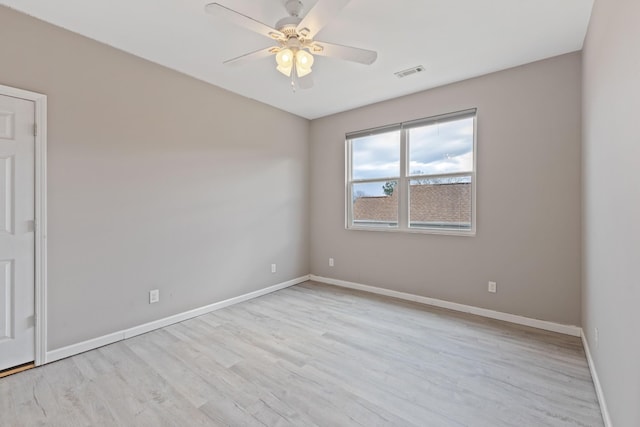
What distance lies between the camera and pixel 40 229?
2178 millimetres

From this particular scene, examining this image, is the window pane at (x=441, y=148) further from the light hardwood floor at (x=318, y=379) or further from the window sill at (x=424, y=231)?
the light hardwood floor at (x=318, y=379)

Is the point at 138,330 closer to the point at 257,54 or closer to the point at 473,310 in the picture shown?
the point at 257,54

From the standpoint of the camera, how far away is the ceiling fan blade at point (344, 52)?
1.98m

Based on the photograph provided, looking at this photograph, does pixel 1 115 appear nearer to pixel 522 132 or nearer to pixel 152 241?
pixel 152 241

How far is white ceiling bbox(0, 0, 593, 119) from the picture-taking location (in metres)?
2.05

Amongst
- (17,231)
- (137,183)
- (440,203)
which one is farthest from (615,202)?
(17,231)

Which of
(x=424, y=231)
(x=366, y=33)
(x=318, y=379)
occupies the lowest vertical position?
(x=318, y=379)

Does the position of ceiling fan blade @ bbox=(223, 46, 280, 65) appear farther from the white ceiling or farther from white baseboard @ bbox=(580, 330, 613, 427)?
white baseboard @ bbox=(580, 330, 613, 427)

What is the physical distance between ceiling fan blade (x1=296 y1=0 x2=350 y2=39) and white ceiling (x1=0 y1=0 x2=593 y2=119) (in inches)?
12.7

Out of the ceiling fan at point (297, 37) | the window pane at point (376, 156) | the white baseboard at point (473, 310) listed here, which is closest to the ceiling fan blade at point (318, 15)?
the ceiling fan at point (297, 37)

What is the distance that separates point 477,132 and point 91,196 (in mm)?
3886

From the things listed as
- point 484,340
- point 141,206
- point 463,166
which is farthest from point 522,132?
point 141,206

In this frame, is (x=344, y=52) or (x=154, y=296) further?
(x=154, y=296)

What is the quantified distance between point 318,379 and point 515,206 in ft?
8.48
